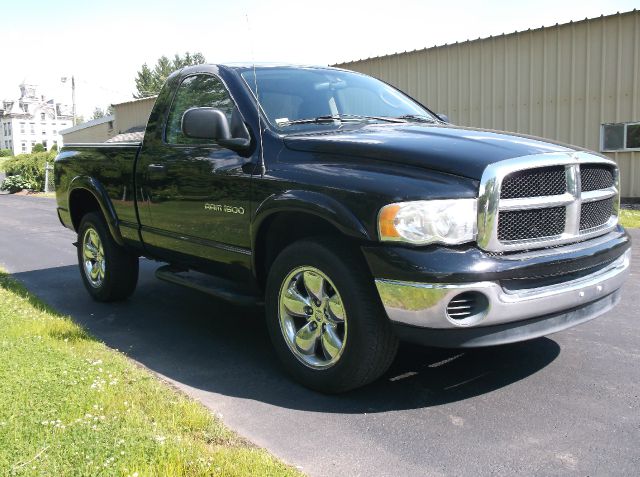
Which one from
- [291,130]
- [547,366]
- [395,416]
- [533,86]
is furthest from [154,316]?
[533,86]

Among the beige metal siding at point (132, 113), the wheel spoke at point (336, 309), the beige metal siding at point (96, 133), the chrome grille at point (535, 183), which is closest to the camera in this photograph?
the chrome grille at point (535, 183)

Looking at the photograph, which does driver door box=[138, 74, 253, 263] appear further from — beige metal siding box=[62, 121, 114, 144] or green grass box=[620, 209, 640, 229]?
beige metal siding box=[62, 121, 114, 144]

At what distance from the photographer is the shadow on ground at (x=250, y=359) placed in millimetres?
3754

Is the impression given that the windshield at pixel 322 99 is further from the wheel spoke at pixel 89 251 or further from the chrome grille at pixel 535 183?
the wheel spoke at pixel 89 251

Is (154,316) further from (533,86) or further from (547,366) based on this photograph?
(533,86)

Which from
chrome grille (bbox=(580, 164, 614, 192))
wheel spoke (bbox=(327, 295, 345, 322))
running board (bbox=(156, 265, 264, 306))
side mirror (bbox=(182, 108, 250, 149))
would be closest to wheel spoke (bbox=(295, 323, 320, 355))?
wheel spoke (bbox=(327, 295, 345, 322))

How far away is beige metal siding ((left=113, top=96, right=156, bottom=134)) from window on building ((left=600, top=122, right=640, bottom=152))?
1766 centimetres

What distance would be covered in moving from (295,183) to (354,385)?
1199 millimetres

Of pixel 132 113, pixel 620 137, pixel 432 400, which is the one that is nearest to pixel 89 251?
pixel 432 400

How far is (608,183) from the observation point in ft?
13.2

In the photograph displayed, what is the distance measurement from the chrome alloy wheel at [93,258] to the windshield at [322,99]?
257 cm

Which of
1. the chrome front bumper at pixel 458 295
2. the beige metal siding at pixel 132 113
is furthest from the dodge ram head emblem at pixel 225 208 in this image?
the beige metal siding at pixel 132 113

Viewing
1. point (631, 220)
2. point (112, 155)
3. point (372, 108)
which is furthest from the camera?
point (631, 220)

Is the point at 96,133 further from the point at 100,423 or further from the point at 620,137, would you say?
the point at 100,423
